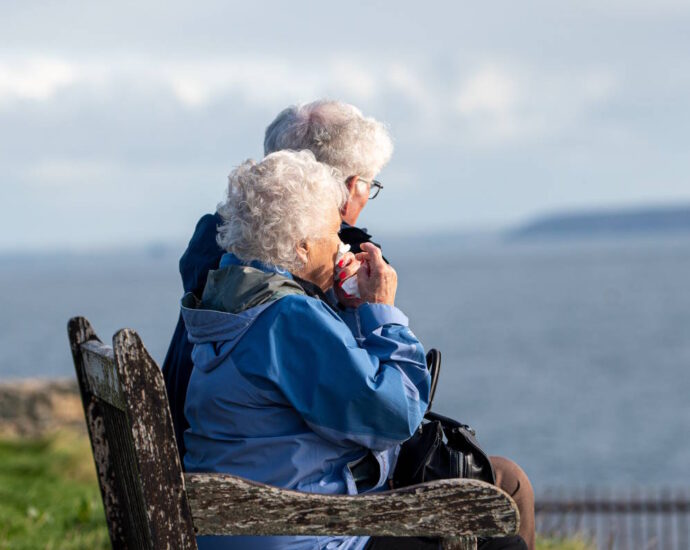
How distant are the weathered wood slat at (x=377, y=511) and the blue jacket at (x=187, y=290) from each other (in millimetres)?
729

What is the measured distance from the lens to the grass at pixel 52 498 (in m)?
5.71

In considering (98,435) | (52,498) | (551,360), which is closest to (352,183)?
(98,435)

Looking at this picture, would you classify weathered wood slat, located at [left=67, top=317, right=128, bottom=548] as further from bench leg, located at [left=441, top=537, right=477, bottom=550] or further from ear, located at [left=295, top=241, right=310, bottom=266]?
bench leg, located at [left=441, top=537, right=477, bottom=550]

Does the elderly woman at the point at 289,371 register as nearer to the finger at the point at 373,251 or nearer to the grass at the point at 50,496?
the finger at the point at 373,251

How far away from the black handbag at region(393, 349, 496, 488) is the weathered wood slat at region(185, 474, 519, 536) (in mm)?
448

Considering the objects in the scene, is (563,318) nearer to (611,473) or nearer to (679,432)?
(679,432)

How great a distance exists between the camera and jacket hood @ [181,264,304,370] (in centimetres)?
254

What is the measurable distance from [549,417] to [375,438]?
110ft

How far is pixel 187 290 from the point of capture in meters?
3.15

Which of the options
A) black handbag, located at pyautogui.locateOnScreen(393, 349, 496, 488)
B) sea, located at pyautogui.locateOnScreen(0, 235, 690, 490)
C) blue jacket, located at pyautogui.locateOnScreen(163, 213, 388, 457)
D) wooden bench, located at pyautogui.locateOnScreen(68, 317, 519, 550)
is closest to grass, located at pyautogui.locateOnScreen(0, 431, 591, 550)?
blue jacket, located at pyautogui.locateOnScreen(163, 213, 388, 457)

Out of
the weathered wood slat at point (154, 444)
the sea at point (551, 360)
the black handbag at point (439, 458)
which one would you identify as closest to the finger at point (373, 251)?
the black handbag at point (439, 458)

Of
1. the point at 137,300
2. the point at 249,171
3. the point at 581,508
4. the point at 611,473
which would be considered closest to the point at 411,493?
the point at 249,171

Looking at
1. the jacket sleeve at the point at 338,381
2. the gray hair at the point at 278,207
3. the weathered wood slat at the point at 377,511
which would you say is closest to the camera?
the weathered wood slat at the point at 377,511

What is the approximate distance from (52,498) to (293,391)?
210 inches
